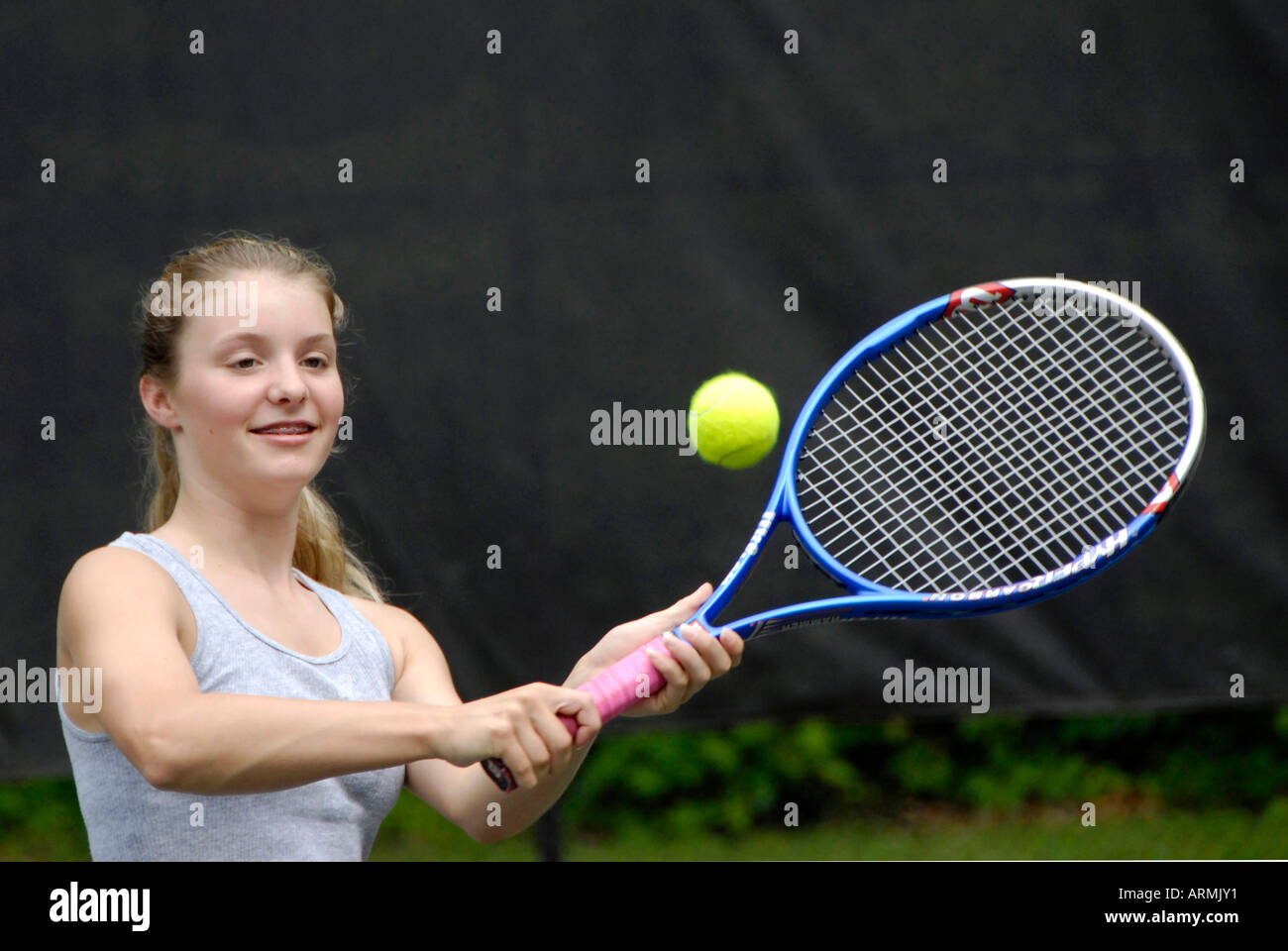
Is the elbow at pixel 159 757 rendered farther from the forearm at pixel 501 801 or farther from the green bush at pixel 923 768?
the green bush at pixel 923 768

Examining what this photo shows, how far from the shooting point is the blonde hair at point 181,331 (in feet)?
5.97

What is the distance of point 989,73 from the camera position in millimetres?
2811

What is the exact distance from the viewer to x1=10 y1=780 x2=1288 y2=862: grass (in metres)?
4.06

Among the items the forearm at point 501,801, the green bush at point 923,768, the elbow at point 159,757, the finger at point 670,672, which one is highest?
the finger at point 670,672

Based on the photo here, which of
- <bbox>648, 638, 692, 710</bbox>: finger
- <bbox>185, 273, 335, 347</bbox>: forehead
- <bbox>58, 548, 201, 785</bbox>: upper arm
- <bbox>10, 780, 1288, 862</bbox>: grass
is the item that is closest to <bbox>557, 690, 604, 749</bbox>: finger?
<bbox>648, 638, 692, 710</bbox>: finger

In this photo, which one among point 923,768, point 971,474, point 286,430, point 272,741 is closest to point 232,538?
point 286,430

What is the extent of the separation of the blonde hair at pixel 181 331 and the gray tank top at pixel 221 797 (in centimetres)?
23

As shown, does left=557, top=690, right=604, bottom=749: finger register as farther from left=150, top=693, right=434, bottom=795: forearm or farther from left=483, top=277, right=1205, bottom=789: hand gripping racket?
left=150, top=693, right=434, bottom=795: forearm

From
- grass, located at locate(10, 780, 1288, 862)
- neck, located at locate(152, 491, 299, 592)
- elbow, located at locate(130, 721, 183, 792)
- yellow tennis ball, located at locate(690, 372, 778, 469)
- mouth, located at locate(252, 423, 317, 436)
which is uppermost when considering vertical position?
yellow tennis ball, located at locate(690, 372, 778, 469)

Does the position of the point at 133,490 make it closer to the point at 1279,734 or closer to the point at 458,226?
the point at 458,226

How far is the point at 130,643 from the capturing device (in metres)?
1.52

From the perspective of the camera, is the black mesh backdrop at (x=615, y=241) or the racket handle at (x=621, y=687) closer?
the racket handle at (x=621, y=687)

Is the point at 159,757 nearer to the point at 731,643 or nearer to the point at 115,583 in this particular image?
the point at 115,583

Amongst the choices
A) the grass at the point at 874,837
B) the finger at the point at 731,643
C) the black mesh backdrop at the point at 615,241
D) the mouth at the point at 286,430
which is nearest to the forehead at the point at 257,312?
the mouth at the point at 286,430
